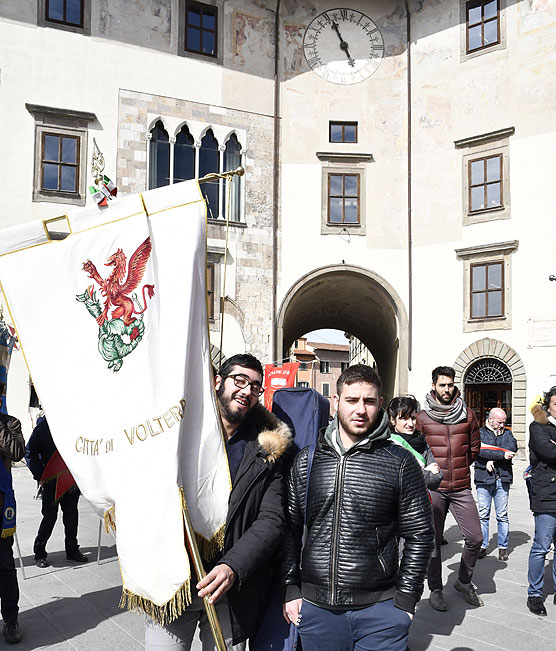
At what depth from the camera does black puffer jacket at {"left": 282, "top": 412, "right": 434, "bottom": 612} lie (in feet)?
9.59

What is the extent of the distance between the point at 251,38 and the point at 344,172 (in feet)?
14.9

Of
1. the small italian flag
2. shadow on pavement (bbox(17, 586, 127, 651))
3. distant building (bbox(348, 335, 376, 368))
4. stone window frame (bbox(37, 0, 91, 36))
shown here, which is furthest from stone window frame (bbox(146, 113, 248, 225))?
distant building (bbox(348, 335, 376, 368))

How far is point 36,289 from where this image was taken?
339cm

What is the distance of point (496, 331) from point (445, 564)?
39.7 feet

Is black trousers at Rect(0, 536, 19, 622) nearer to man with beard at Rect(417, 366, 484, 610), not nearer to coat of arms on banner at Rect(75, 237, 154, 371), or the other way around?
coat of arms on banner at Rect(75, 237, 154, 371)

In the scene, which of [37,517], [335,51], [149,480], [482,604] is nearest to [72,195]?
[335,51]

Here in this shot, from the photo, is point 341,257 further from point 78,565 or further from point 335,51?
point 78,565

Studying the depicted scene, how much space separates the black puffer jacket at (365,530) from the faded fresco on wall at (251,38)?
18604 millimetres

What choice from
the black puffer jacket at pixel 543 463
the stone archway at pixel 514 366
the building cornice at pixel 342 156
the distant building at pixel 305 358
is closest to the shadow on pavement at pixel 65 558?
the black puffer jacket at pixel 543 463

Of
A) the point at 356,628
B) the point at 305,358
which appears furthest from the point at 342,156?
the point at 305,358

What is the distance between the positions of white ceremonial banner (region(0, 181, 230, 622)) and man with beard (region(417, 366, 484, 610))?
332cm

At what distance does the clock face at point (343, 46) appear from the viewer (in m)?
20.5

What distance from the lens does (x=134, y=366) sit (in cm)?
315

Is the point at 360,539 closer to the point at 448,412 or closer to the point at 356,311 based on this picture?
the point at 448,412
